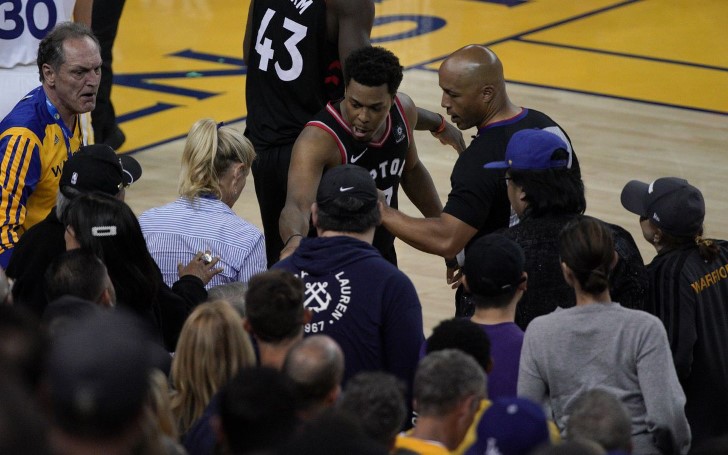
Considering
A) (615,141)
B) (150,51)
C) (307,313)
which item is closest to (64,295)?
(307,313)

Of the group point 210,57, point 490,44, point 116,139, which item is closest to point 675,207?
point 116,139

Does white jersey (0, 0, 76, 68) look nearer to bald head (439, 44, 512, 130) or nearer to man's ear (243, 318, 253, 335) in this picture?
bald head (439, 44, 512, 130)

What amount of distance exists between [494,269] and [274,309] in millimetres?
788

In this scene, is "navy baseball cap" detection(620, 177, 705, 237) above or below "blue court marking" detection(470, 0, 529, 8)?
below

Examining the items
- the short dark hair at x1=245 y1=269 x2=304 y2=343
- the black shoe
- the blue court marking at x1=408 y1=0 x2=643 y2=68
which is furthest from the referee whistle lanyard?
the blue court marking at x1=408 y1=0 x2=643 y2=68

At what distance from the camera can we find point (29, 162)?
5.09 metres

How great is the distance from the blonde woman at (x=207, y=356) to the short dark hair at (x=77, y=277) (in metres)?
0.38

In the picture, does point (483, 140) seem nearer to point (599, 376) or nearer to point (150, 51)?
point (599, 376)

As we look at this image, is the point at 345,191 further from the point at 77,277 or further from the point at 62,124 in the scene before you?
the point at 62,124

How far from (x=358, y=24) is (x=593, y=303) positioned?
8.03 ft

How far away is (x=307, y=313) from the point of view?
148 inches

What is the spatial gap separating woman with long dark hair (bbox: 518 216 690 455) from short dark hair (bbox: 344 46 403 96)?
1542 millimetres

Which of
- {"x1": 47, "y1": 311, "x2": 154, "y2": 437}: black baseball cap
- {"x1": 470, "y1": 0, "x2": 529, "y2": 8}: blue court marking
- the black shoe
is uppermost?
{"x1": 470, "y1": 0, "x2": 529, "y2": 8}: blue court marking

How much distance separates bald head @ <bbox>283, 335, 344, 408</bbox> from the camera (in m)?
3.17
